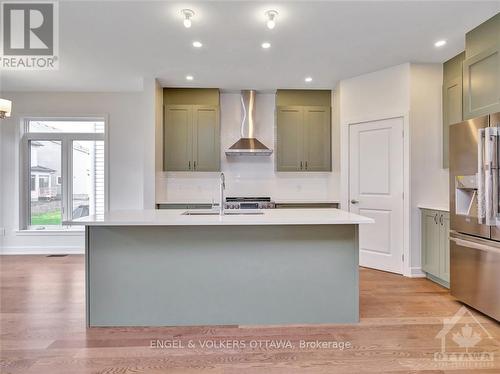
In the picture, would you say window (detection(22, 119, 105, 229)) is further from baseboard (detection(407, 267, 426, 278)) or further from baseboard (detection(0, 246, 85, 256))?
baseboard (detection(407, 267, 426, 278))

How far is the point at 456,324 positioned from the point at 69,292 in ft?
12.3

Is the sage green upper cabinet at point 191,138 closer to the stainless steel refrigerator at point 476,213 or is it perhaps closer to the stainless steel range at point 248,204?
the stainless steel range at point 248,204

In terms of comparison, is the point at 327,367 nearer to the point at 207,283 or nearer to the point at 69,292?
the point at 207,283

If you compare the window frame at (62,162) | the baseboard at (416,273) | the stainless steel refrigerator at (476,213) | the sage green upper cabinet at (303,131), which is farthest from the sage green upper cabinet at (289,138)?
the window frame at (62,162)

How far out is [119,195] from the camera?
5.07 m

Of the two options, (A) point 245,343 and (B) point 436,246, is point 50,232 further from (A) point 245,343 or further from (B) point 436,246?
(B) point 436,246

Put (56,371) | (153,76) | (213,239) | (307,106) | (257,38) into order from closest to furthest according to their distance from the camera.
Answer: (56,371)
(213,239)
(257,38)
(153,76)
(307,106)

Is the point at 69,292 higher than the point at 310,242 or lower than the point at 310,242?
lower

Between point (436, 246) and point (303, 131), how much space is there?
245 centimetres

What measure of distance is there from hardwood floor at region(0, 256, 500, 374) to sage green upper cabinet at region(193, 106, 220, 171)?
251 cm

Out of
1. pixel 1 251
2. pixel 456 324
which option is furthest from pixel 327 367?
pixel 1 251

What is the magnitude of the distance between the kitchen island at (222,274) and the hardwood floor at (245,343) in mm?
120

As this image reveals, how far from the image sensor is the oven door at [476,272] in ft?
8.05

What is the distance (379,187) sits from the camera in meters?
4.01
